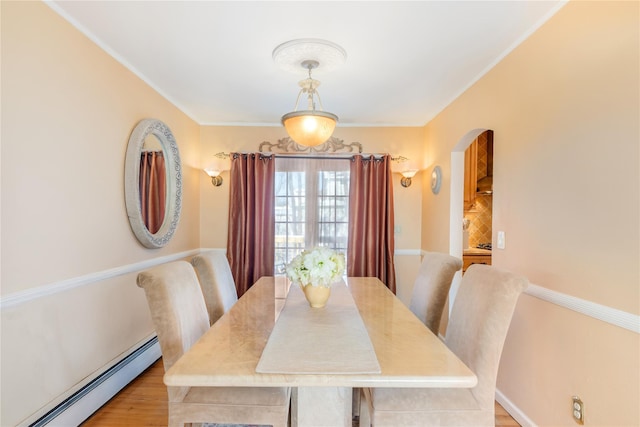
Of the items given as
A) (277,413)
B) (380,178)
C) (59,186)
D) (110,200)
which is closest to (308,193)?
(380,178)

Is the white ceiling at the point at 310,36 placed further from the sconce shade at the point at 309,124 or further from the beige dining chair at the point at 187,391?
the beige dining chair at the point at 187,391

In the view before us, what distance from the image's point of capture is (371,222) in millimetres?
3779

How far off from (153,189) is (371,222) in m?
2.30

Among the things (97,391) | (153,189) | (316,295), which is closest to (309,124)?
(316,295)

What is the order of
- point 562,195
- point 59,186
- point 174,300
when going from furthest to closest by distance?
point 59,186
point 562,195
point 174,300

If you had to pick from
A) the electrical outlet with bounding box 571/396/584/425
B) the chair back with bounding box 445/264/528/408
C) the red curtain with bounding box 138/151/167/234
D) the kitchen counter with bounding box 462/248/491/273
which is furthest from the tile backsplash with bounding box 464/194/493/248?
the red curtain with bounding box 138/151/167/234

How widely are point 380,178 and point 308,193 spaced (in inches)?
34.6

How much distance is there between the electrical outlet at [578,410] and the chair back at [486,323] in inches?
22.3

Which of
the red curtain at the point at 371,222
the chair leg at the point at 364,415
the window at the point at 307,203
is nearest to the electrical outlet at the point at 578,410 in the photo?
the chair leg at the point at 364,415

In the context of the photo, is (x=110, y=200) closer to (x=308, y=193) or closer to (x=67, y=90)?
(x=67, y=90)

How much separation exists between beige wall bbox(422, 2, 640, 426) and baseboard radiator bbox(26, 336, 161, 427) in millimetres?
2700

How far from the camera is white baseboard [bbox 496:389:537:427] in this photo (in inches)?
75.1

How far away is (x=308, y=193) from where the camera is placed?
3.86m

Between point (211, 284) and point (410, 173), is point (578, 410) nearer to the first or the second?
point (211, 284)
